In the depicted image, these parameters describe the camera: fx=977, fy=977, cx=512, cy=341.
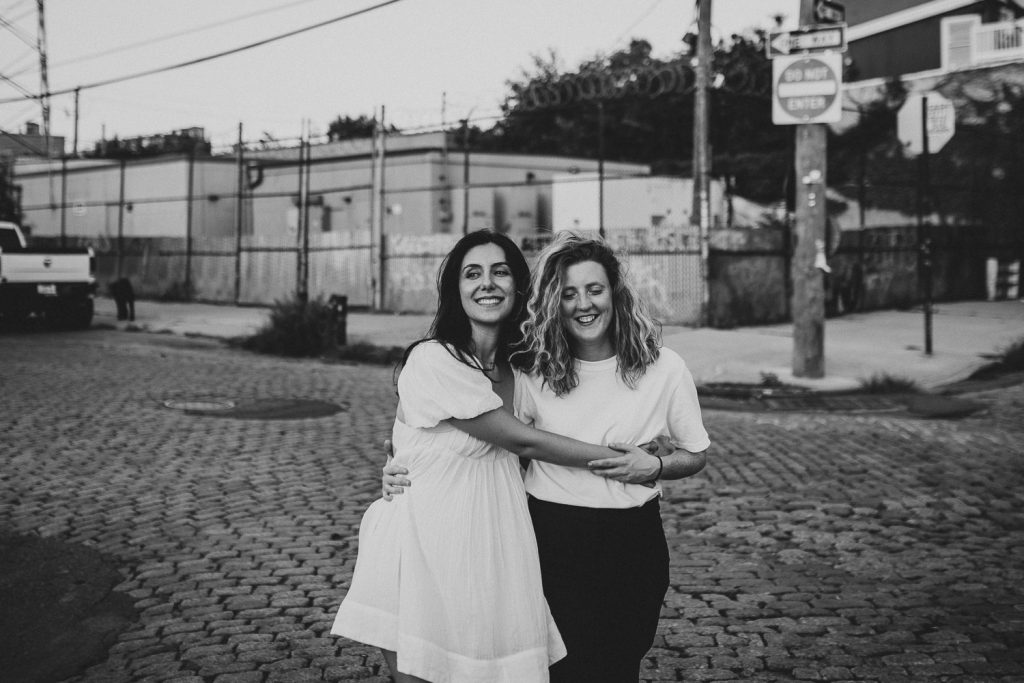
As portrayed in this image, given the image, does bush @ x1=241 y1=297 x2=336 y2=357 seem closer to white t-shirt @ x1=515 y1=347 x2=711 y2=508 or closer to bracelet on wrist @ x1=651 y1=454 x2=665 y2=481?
white t-shirt @ x1=515 y1=347 x2=711 y2=508

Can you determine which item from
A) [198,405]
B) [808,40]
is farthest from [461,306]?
[808,40]

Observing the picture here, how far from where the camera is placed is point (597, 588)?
2.70 metres

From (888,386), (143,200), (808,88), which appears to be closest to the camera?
(808,88)

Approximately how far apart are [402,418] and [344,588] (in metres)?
2.27

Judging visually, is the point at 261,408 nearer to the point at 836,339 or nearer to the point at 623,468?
the point at 623,468

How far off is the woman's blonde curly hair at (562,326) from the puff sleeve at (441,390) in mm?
181

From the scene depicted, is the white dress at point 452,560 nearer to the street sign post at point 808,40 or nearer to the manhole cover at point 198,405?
the manhole cover at point 198,405

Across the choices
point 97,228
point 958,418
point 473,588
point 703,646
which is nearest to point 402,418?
point 473,588

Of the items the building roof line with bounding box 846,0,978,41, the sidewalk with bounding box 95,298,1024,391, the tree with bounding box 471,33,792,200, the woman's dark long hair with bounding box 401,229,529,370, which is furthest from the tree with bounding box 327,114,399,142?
the woman's dark long hair with bounding box 401,229,529,370

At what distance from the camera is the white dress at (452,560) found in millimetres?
2564

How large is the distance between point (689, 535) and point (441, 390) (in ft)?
11.4

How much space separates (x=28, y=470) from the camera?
734 centimetres

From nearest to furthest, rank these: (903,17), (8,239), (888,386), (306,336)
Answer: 1. (888,386)
2. (306,336)
3. (8,239)
4. (903,17)

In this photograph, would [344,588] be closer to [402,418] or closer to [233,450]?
[402,418]
